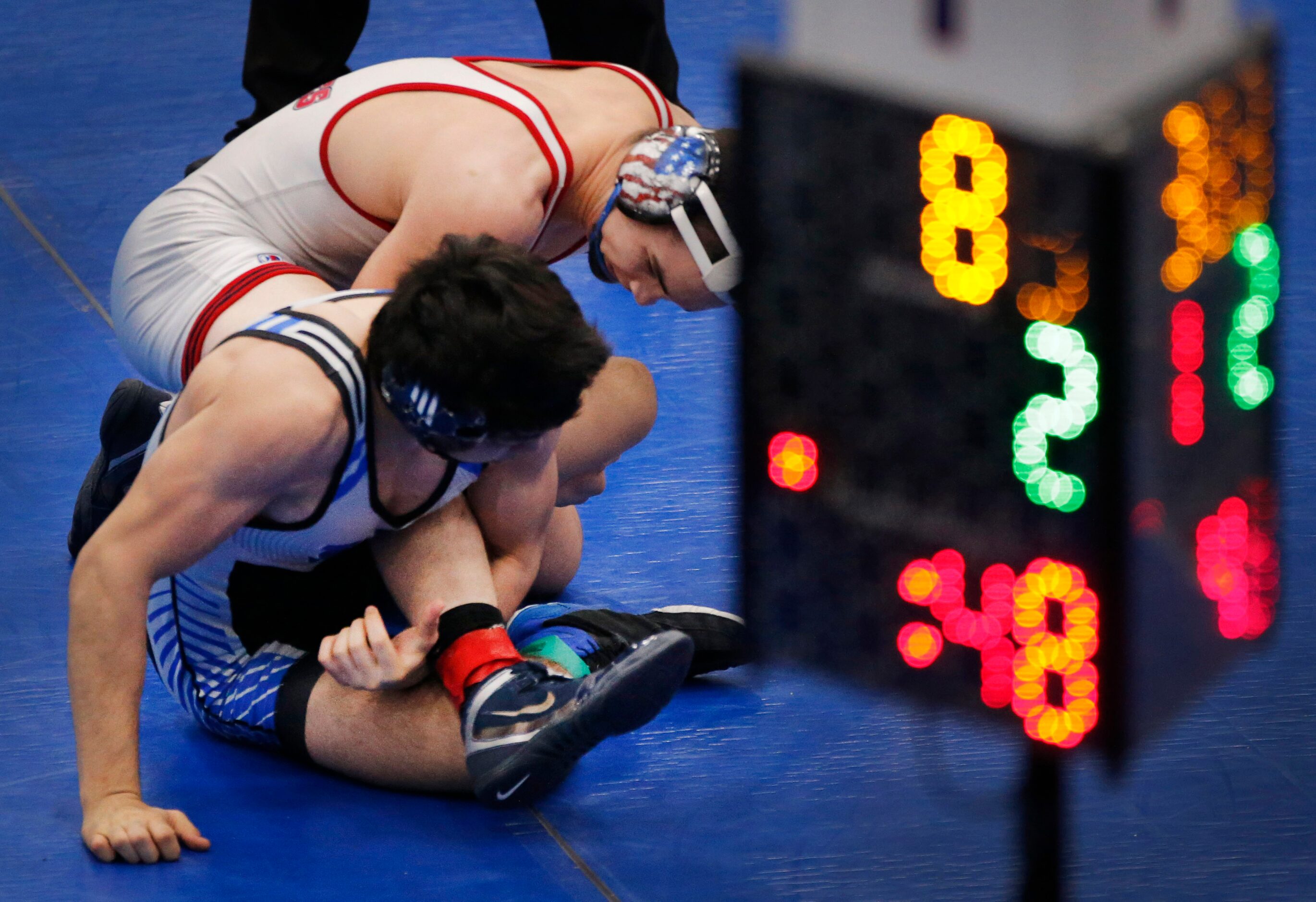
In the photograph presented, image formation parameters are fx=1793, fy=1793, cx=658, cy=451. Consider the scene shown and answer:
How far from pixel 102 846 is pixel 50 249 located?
92.2 inches

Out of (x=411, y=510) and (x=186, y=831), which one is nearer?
(x=186, y=831)

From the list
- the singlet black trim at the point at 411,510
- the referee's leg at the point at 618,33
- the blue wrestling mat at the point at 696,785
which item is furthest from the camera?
the referee's leg at the point at 618,33

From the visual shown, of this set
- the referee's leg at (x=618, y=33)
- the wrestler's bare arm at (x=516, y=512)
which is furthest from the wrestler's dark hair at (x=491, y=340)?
the referee's leg at (x=618, y=33)

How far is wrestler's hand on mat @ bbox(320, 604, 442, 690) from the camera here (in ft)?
7.66

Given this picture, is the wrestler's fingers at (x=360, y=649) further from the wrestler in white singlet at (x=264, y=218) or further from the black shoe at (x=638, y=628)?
the wrestler in white singlet at (x=264, y=218)

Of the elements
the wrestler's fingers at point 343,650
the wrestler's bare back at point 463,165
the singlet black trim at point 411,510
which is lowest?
the wrestler's fingers at point 343,650

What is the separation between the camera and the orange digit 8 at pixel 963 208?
1.48 meters

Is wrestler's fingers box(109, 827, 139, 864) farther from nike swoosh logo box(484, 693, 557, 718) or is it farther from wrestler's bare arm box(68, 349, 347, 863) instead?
nike swoosh logo box(484, 693, 557, 718)

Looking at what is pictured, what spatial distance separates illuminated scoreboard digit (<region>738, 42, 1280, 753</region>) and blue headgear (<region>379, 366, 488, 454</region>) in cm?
52

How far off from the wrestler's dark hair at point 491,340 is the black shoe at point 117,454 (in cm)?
87

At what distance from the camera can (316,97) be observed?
2914 millimetres

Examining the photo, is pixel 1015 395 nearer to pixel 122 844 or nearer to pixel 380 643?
pixel 380 643

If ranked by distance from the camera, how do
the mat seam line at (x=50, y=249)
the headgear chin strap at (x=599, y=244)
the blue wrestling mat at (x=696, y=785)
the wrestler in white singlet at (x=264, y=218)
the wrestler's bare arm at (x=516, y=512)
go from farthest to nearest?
1. the mat seam line at (x=50, y=249)
2. the wrestler in white singlet at (x=264, y=218)
3. the headgear chin strap at (x=599, y=244)
4. the wrestler's bare arm at (x=516, y=512)
5. the blue wrestling mat at (x=696, y=785)

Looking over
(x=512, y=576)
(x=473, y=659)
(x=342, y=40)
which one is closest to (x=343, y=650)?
(x=473, y=659)
